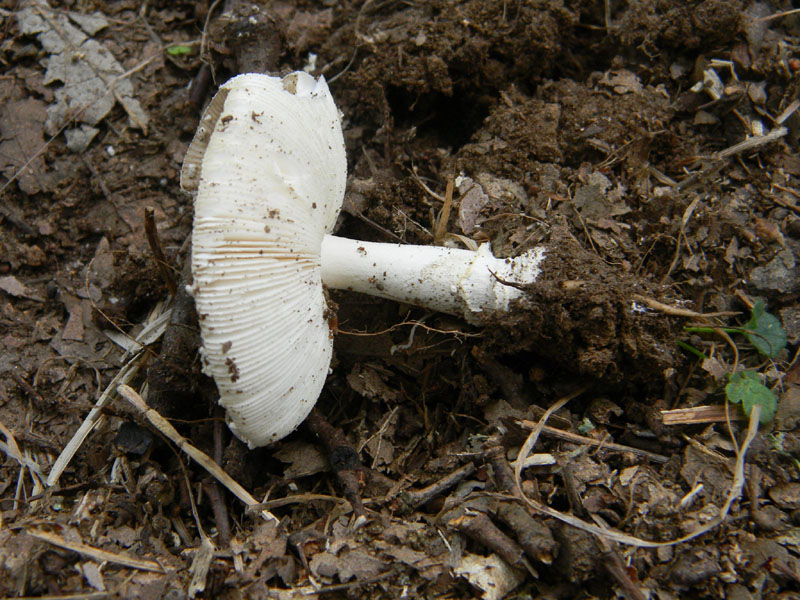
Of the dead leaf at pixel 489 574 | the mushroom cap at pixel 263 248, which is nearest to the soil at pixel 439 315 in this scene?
the dead leaf at pixel 489 574

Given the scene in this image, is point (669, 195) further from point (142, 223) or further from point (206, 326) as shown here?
point (142, 223)

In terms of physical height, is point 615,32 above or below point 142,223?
above

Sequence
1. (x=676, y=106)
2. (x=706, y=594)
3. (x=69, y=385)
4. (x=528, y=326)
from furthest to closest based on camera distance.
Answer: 1. (x=676, y=106)
2. (x=69, y=385)
3. (x=528, y=326)
4. (x=706, y=594)

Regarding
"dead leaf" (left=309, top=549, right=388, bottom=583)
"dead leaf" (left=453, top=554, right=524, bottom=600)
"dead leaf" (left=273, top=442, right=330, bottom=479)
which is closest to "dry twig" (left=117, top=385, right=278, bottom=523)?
"dead leaf" (left=273, top=442, right=330, bottom=479)

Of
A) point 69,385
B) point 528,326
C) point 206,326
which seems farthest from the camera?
point 69,385

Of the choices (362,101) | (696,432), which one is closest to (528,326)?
(696,432)

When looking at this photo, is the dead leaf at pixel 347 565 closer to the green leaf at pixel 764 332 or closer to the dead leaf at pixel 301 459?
the dead leaf at pixel 301 459

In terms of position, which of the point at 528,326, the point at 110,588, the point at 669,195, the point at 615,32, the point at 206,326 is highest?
the point at 615,32

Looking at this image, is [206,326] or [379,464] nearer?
[206,326]

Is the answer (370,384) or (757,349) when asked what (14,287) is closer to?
(370,384)
